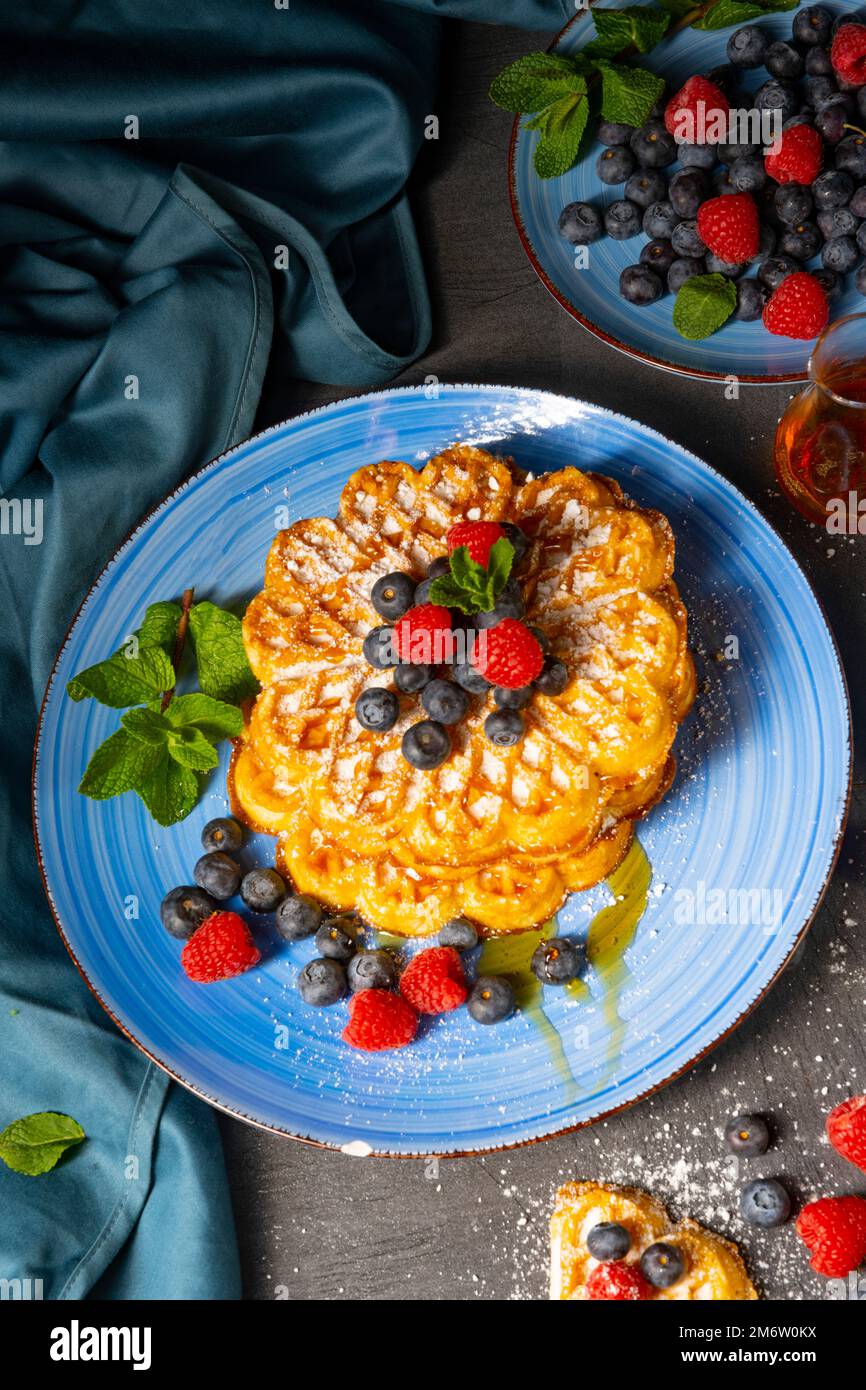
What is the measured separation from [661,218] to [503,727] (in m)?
1.51

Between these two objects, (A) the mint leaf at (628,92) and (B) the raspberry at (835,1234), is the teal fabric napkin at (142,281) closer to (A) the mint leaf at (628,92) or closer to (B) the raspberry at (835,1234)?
(A) the mint leaf at (628,92)

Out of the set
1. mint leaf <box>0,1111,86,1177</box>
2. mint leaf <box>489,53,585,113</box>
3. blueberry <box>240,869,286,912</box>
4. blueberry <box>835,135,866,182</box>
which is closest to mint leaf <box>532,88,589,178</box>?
mint leaf <box>489,53,585,113</box>

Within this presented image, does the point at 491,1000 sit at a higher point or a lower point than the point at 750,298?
lower

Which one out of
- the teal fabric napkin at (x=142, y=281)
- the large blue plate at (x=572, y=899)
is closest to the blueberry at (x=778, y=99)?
the teal fabric napkin at (x=142, y=281)

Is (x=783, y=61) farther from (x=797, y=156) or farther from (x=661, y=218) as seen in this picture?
(x=661, y=218)

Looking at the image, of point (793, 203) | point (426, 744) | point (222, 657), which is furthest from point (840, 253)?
point (222, 657)

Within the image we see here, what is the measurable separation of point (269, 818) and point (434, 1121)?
0.75 meters

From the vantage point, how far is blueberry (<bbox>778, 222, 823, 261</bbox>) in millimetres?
3197

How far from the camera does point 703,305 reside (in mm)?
3191

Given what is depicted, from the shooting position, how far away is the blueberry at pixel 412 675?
2.59 metres

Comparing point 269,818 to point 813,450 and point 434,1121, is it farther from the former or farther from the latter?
point 813,450

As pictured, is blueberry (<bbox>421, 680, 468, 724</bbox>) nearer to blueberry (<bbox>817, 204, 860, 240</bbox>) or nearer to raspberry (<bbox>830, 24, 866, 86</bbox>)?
blueberry (<bbox>817, 204, 860, 240</bbox>)

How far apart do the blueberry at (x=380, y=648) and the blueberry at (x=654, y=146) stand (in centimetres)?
154

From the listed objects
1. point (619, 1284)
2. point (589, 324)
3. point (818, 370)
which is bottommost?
point (619, 1284)
